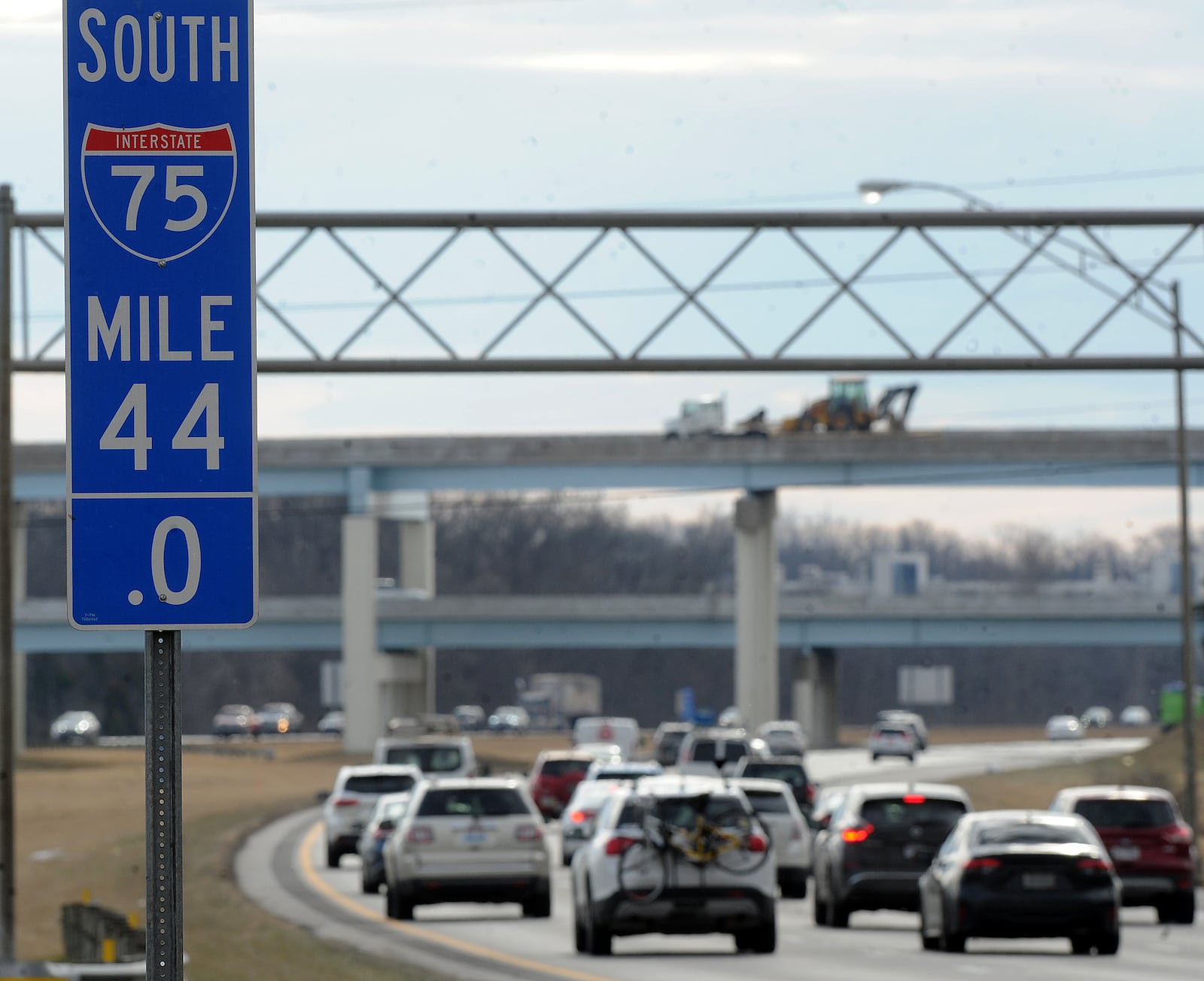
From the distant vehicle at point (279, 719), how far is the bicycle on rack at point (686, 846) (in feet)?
365

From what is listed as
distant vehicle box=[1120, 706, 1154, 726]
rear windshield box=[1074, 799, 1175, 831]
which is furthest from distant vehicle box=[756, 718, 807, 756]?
distant vehicle box=[1120, 706, 1154, 726]

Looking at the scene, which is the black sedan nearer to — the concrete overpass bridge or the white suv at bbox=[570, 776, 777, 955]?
the white suv at bbox=[570, 776, 777, 955]

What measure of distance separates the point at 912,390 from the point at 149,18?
8438 centimetres

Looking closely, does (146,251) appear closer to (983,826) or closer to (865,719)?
(983,826)

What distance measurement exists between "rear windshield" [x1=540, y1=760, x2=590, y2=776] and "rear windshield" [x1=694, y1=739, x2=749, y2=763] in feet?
16.7

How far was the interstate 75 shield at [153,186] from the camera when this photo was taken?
217 inches

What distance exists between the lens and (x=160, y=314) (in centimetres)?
548

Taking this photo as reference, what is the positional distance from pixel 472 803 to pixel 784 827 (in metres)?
5.92

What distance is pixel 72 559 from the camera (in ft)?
17.8

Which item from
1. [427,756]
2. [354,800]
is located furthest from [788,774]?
[354,800]

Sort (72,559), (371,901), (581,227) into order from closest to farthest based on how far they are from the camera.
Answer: (72,559) → (581,227) → (371,901)

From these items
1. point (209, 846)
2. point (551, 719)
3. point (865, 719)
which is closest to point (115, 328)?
point (209, 846)

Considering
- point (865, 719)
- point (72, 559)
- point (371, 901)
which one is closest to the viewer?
point (72, 559)

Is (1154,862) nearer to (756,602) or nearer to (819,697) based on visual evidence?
(756,602)
